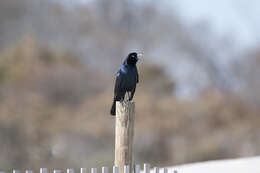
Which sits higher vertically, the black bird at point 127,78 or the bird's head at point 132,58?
the bird's head at point 132,58

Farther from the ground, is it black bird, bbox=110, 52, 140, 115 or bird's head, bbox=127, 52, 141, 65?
bird's head, bbox=127, 52, 141, 65

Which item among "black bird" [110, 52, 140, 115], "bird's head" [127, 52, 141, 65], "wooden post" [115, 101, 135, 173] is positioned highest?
"bird's head" [127, 52, 141, 65]

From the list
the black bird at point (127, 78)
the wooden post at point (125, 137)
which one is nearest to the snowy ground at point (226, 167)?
the black bird at point (127, 78)

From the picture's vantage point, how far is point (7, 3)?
120ft

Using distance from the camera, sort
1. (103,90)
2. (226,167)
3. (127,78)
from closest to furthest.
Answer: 1. (127,78)
2. (226,167)
3. (103,90)

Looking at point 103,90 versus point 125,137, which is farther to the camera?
point 103,90

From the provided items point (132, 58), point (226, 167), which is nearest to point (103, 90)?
point (226, 167)

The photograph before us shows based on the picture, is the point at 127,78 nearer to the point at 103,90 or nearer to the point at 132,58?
the point at 132,58

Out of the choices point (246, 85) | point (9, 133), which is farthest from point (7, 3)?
point (9, 133)

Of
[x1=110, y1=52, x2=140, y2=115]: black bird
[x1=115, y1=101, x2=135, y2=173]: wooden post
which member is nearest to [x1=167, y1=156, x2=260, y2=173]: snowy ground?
[x1=110, y1=52, x2=140, y2=115]: black bird

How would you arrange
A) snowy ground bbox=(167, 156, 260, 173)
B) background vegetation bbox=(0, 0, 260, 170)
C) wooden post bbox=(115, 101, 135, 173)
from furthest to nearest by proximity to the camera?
background vegetation bbox=(0, 0, 260, 170), snowy ground bbox=(167, 156, 260, 173), wooden post bbox=(115, 101, 135, 173)

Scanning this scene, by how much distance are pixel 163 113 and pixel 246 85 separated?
6301 mm

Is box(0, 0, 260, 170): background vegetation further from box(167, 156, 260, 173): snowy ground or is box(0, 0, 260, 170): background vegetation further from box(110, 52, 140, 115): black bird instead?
box(110, 52, 140, 115): black bird

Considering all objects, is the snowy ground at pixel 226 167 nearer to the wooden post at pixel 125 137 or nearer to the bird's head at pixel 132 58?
the bird's head at pixel 132 58
